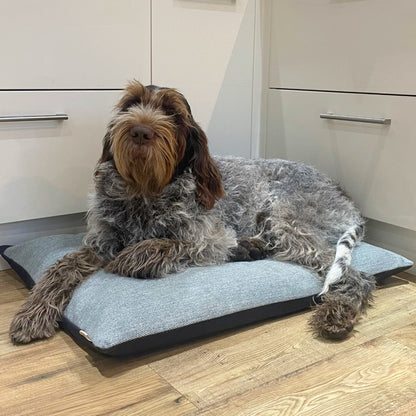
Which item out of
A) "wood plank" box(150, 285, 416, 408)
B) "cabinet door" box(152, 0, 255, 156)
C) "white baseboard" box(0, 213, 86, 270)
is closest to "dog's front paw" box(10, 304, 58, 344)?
"wood plank" box(150, 285, 416, 408)

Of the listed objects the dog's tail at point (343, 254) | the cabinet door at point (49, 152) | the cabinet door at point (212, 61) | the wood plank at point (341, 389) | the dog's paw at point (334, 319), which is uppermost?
the cabinet door at point (212, 61)

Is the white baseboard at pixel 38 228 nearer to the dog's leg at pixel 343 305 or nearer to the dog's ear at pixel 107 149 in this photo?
the dog's ear at pixel 107 149

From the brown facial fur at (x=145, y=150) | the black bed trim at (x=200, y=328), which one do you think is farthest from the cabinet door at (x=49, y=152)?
the black bed trim at (x=200, y=328)

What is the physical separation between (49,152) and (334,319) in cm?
135

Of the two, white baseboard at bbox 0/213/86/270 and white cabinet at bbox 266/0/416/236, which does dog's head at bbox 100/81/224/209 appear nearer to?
white baseboard at bbox 0/213/86/270

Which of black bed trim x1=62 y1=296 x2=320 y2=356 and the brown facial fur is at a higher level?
the brown facial fur

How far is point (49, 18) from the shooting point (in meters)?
2.26

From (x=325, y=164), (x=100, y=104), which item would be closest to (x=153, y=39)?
(x=100, y=104)

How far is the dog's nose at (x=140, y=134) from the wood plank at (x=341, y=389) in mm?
881

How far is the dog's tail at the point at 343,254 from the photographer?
6.75 feet

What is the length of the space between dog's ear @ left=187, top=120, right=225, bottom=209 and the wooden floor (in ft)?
1.66

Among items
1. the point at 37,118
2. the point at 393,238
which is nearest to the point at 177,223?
the point at 37,118

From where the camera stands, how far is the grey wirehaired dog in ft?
6.28

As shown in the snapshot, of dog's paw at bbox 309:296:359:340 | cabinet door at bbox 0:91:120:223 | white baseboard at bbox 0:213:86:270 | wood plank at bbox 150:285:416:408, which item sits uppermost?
cabinet door at bbox 0:91:120:223
